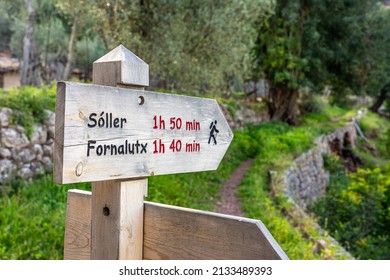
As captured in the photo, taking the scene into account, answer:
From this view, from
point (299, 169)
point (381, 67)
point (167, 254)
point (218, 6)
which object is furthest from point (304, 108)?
point (167, 254)

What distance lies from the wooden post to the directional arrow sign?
80 millimetres

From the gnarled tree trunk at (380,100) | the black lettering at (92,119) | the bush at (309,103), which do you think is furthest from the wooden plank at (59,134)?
the gnarled tree trunk at (380,100)

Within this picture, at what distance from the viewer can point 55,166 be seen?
147 cm

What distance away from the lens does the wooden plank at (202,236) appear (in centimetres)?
149

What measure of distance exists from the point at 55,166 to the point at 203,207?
22.0 feet

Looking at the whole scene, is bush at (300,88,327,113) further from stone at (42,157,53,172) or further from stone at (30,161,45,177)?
stone at (30,161,45,177)

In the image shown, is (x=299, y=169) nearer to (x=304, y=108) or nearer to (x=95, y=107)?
(x=304, y=108)

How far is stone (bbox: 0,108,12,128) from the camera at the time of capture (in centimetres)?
593

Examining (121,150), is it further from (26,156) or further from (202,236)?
(26,156)

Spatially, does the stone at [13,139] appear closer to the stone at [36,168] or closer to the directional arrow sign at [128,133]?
the stone at [36,168]

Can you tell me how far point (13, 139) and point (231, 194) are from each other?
16.9 ft

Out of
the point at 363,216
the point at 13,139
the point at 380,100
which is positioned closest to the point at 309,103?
the point at 380,100

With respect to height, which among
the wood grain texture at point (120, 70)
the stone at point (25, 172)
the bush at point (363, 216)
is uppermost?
the wood grain texture at point (120, 70)

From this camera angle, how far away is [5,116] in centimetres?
599
